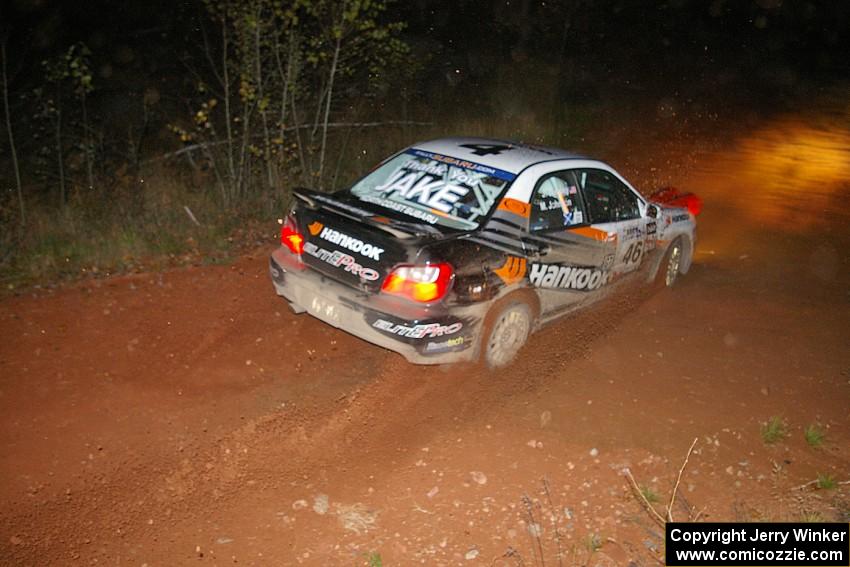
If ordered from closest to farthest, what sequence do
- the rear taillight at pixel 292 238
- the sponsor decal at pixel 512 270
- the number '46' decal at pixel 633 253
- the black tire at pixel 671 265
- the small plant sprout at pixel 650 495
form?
the small plant sprout at pixel 650 495, the sponsor decal at pixel 512 270, the rear taillight at pixel 292 238, the number '46' decal at pixel 633 253, the black tire at pixel 671 265

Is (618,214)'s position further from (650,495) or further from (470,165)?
(650,495)

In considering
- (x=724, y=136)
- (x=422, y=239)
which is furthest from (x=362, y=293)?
(x=724, y=136)

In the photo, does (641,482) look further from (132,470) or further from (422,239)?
(132,470)

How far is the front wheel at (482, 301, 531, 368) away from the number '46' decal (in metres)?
1.39

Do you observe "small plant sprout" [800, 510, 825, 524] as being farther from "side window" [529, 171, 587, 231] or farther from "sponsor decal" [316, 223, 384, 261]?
"sponsor decal" [316, 223, 384, 261]

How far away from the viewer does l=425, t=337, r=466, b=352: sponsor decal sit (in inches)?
190

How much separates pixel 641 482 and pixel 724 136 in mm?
15537

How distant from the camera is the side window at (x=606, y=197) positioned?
593cm

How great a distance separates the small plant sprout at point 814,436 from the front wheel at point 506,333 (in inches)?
79.9

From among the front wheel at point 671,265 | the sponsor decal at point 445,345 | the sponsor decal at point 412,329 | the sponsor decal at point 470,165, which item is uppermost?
the sponsor decal at point 470,165

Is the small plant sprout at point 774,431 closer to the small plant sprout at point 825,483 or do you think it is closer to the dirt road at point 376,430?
the dirt road at point 376,430

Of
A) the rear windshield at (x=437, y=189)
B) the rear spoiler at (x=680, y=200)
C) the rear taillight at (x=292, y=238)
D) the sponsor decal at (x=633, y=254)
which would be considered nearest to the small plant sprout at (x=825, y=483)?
the sponsor decal at (x=633, y=254)

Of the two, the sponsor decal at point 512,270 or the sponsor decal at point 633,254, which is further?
the sponsor decal at point 633,254

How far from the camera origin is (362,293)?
16.0ft
